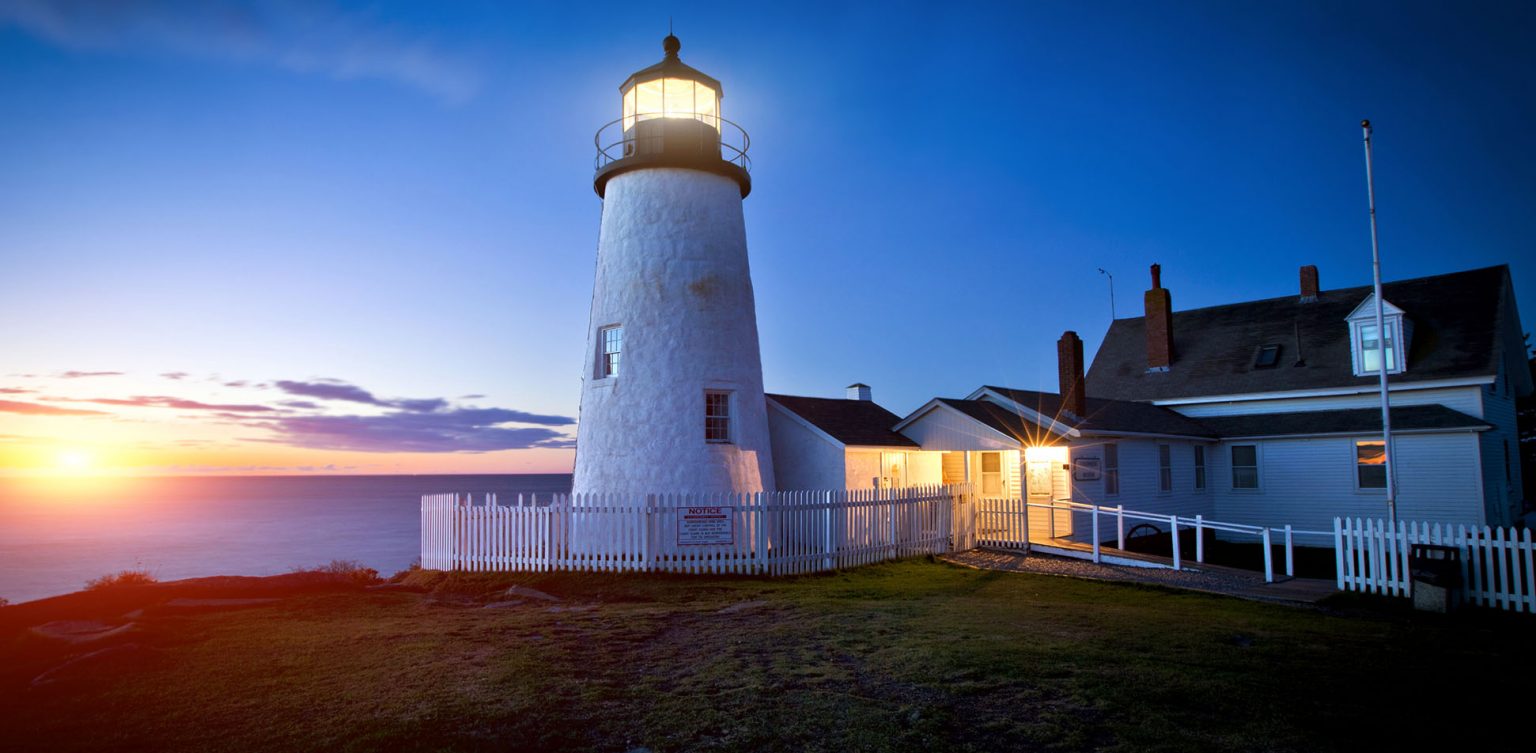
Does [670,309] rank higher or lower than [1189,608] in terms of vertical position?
higher

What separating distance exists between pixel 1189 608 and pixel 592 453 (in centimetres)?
1061

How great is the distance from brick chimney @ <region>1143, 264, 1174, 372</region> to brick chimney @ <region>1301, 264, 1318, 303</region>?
12.8 ft

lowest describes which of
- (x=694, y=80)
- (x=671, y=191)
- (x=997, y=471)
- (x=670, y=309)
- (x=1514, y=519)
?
(x=1514, y=519)

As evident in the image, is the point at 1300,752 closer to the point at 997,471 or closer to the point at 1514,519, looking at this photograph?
the point at 997,471

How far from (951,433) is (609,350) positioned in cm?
844

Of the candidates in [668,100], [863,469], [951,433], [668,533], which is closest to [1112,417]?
[951,433]

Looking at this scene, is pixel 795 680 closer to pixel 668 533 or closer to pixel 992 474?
pixel 668 533

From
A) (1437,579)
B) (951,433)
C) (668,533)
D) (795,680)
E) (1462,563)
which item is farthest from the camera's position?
(951,433)

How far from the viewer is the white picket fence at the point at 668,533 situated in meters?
15.0

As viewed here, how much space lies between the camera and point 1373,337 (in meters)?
24.4

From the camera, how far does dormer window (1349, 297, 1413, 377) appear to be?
2391 cm

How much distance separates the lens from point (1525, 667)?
26.4ft

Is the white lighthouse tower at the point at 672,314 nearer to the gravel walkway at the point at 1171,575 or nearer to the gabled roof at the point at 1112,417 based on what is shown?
the gravel walkway at the point at 1171,575

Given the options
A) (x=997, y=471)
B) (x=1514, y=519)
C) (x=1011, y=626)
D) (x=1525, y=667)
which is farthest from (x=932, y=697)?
(x=1514, y=519)
